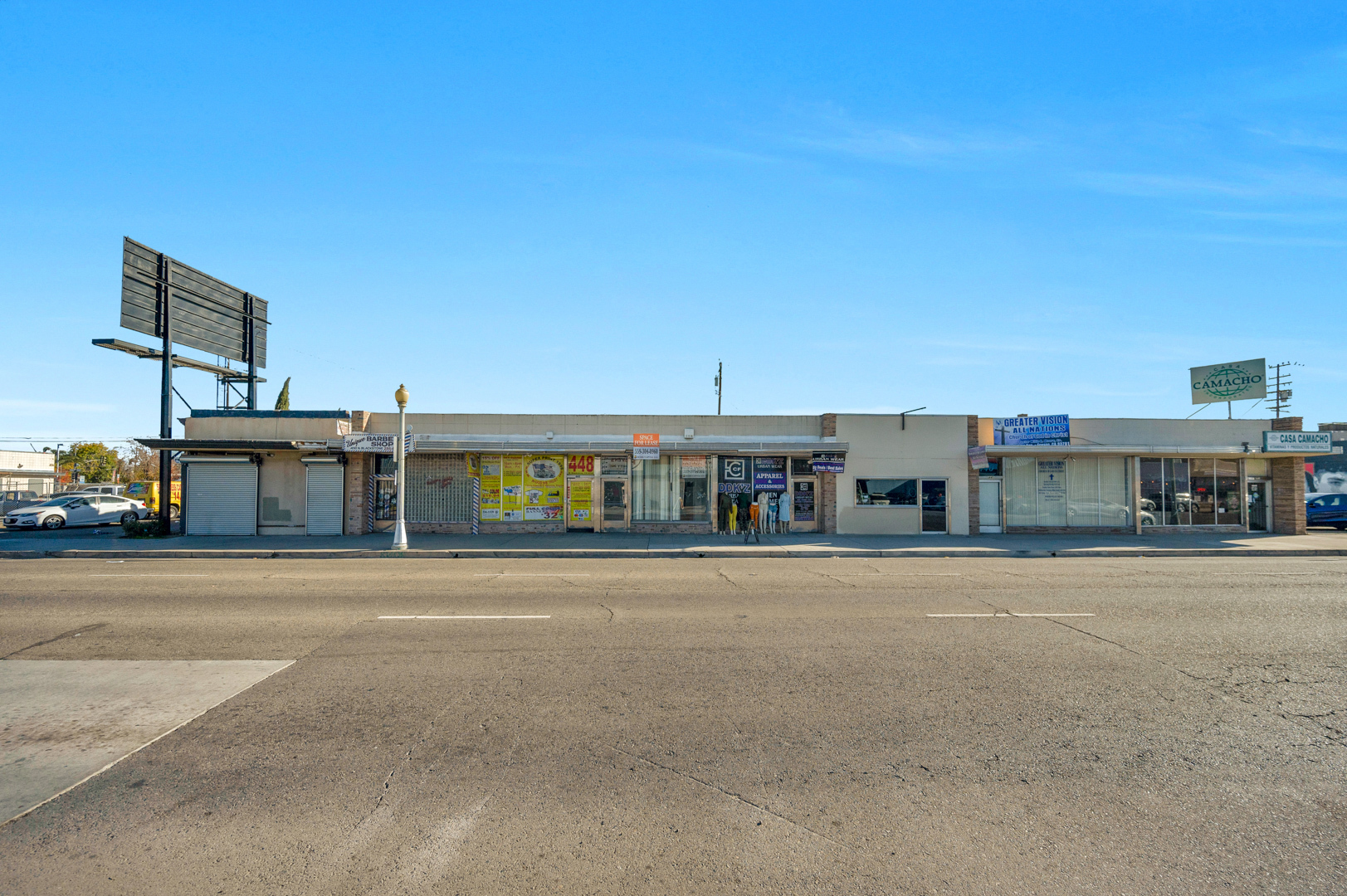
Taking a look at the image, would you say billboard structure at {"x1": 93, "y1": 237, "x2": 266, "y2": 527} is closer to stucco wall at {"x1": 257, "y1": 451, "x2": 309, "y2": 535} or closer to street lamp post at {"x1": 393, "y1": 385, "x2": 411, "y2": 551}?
stucco wall at {"x1": 257, "y1": 451, "x2": 309, "y2": 535}

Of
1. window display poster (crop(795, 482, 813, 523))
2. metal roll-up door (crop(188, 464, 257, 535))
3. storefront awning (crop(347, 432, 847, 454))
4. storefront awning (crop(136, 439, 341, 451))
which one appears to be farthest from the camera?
window display poster (crop(795, 482, 813, 523))

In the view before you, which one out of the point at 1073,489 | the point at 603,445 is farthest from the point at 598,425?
the point at 1073,489

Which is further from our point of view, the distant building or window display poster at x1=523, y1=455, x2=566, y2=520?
the distant building

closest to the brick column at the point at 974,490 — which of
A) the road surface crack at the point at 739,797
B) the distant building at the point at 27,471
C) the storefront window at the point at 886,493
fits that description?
the storefront window at the point at 886,493

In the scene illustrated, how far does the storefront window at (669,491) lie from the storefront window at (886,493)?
525 centimetres

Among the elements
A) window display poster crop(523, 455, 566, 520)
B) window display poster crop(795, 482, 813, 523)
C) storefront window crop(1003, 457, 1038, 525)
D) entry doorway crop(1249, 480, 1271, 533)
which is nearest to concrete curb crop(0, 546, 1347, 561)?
window display poster crop(795, 482, 813, 523)

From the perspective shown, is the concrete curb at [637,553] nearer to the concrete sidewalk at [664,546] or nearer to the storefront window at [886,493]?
the concrete sidewalk at [664,546]

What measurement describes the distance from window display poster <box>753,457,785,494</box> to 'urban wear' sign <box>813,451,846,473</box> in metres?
1.22

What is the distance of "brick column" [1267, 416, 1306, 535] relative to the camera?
83.1ft

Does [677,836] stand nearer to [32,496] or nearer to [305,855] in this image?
[305,855]

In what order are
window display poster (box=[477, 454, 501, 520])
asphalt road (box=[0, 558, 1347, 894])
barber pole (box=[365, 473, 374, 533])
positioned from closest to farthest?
asphalt road (box=[0, 558, 1347, 894])
barber pole (box=[365, 473, 374, 533])
window display poster (box=[477, 454, 501, 520])

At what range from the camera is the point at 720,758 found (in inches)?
192

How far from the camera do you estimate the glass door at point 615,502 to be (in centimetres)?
2439

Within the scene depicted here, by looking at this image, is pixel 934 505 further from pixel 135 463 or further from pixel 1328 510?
pixel 135 463
